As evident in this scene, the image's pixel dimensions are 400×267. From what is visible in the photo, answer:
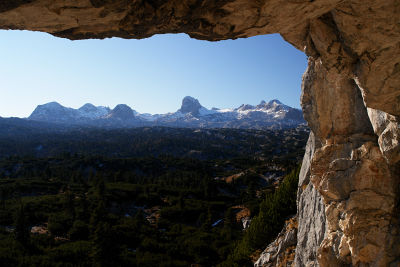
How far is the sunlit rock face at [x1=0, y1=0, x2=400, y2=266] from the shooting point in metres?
4.57

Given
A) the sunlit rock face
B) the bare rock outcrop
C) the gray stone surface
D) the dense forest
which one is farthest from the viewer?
the dense forest

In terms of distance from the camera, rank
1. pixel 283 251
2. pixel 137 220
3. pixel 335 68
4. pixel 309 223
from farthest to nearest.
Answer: pixel 137 220
pixel 283 251
pixel 309 223
pixel 335 68

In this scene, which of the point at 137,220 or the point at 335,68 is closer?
the point at 335,68

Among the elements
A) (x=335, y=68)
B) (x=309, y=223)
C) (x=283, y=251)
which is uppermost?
(x=335, y=68)

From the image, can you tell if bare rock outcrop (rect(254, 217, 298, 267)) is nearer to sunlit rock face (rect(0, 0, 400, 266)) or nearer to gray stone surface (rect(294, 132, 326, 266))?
gray stone surface (rect(294, 132, 326, 266))

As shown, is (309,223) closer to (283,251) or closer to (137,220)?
(283,251)

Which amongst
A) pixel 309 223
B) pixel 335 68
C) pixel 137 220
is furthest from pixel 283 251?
pixel 137 220

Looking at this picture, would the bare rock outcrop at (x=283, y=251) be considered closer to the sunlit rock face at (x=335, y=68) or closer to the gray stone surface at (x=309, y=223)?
the gray stone surface at (x=309, y=223)

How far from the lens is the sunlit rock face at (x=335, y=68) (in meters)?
4.57

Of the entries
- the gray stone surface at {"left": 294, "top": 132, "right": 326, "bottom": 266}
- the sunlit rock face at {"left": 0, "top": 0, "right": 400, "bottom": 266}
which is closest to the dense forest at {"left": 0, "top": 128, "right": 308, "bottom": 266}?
the gray stone surface at {"left": 294, "top": 132, "right": 326, "bottom": 266}

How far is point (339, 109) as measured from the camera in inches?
423

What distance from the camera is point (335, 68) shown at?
7.32m

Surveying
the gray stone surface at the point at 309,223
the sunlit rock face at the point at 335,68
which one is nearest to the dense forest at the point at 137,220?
the gray stone surface at the point at 309,223

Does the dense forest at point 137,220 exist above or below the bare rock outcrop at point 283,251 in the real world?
below
